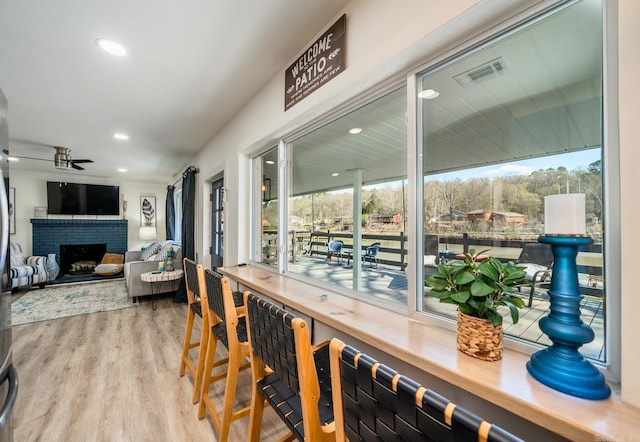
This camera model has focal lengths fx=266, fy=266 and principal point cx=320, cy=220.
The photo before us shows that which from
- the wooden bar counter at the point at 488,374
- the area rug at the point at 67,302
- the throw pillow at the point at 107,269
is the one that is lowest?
the area rug at the point at 67,302

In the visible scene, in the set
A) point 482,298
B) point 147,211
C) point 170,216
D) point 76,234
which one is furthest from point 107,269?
point 482,298

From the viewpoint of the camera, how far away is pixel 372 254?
198 centimetres

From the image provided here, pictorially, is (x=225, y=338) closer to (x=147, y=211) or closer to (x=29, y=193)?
(x=147, y=211)

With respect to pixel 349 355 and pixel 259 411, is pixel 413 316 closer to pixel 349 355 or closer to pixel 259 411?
pixel 349 355

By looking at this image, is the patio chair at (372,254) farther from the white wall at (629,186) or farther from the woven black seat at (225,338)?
the white wall at (629,186)

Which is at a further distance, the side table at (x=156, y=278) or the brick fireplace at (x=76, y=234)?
the brick fireplace at (x=76, y=234)

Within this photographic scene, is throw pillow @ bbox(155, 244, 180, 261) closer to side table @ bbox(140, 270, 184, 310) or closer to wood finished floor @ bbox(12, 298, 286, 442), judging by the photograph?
side table @ bbox(140, 270, 184, 310)

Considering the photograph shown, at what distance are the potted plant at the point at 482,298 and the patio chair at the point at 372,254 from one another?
99cm

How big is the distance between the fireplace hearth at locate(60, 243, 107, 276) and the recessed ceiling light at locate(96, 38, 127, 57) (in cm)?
655

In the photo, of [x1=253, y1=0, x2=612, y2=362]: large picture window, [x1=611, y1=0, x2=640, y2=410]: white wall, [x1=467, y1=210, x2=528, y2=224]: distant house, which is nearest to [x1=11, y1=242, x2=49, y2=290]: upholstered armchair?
[x1=253, y1=0, x2=612, y2=362]: large picture window

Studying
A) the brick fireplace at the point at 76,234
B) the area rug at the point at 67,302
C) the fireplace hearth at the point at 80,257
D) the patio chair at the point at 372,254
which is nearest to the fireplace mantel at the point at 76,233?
the brick fireplace at the point at 76,234

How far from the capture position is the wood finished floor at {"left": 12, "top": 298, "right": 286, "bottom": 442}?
5.39 ft

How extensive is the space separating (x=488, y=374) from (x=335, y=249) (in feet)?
5.33

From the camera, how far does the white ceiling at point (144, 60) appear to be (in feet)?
5.14
